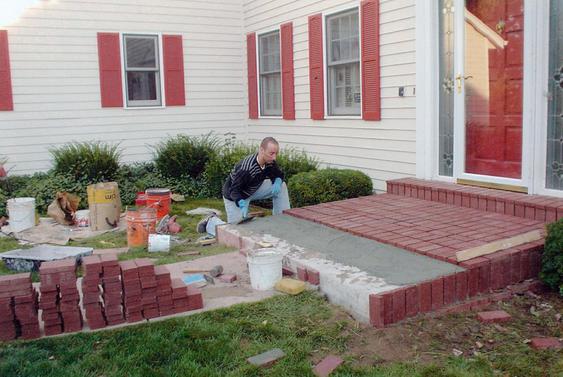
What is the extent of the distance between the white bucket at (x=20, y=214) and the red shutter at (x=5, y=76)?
2.83 m

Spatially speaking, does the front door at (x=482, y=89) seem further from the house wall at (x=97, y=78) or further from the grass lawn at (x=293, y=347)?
the house wall at (x=97, y=78)

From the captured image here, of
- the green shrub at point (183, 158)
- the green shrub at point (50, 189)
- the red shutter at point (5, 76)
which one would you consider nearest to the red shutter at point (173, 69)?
the green shrub at point (183, 158)

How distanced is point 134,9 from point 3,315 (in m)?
8.17

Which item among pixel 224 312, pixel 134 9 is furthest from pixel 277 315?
pixel 134 9

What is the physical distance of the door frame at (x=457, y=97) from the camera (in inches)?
223

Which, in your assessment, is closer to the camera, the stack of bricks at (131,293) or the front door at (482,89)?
the stack of bricks at (131,293)

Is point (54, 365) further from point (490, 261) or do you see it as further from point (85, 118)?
point (85, 118)

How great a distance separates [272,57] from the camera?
10773 mm

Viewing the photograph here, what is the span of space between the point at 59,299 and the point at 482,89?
15.8ft

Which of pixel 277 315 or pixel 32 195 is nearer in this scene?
pixel 277 315

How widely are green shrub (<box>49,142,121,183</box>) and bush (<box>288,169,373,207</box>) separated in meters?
3.64

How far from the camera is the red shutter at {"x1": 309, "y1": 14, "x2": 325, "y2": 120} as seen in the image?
352 inches

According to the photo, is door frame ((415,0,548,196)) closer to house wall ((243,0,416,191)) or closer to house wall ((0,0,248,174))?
house wall ((243,0,416,191))

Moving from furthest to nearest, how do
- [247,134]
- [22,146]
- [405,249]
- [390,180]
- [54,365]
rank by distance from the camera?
[247,134], [22,146], [390,180], [405,249], [54,365]
